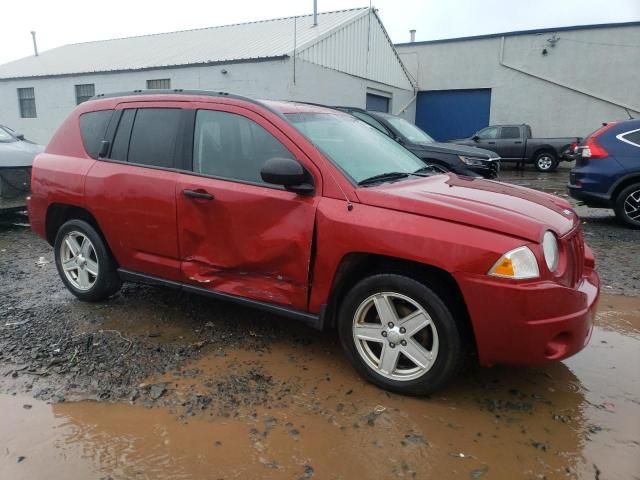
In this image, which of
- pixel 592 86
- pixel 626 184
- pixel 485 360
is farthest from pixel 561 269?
pixel 592 86

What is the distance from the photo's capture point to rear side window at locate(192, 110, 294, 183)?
3457 millimetres

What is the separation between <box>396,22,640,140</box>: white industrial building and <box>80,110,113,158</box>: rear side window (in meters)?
20.3

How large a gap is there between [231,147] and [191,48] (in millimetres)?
16957

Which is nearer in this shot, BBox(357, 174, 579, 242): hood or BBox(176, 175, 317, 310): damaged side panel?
BBox(357, 174, 579, 242): hood

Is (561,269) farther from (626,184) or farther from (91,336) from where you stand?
(626,184)

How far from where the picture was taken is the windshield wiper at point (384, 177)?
3288mm

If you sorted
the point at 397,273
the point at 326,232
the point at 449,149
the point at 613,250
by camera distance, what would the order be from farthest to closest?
the point at 449,149, the point at 613,250, the point at 326,232, the point at 397,273

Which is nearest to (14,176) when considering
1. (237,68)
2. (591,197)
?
(591,197)

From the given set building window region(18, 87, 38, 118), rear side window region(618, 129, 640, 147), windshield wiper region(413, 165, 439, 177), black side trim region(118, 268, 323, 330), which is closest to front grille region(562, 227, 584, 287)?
windshield wiper region(413, 165, 439, 177)

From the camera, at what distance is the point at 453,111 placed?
23.0 metres

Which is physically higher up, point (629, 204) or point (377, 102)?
point (377, 102)

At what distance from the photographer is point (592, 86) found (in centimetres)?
1994

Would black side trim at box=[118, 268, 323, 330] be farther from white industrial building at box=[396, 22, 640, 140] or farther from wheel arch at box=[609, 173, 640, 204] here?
white industrial building at box=[396, 22, 640, 140]

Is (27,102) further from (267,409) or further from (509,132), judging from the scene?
(267,409)
